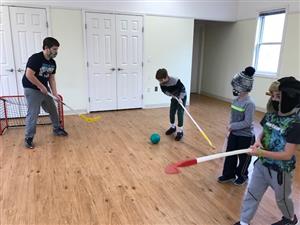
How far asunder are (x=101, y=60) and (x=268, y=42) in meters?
3.71

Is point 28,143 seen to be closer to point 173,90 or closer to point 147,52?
point 173,90

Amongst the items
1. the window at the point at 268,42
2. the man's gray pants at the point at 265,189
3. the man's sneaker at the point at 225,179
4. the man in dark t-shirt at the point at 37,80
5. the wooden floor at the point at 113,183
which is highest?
the window at the point at 268,42

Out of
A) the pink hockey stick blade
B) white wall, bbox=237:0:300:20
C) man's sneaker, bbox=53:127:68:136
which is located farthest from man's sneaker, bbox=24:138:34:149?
white wall, bbox=237:0:300:20

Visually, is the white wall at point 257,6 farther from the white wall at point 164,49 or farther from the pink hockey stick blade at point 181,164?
the pink hockey stick blade at point 181,164

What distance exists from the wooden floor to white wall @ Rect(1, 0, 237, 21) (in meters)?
2.45

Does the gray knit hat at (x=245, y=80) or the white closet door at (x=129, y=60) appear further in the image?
the white closet door at (x=129, y=60)

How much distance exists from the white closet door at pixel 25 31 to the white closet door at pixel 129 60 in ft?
4.84

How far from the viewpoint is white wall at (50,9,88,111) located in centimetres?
475

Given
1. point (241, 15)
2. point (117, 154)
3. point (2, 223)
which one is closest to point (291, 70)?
point (241, 15)

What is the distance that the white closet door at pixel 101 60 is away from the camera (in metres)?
5.01

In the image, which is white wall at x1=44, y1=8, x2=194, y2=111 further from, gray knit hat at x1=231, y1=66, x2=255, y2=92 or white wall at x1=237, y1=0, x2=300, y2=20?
gray knit hat at x1=231, y1=66, x2=255, y2=92

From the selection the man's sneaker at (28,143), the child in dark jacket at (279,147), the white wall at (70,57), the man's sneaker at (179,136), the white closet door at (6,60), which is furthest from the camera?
the white wall at (70,57)

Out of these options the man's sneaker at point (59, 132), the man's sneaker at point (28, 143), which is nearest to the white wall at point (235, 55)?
the man's sneaker at point (59, 132)

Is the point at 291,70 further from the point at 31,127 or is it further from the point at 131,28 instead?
the point at 31,127
